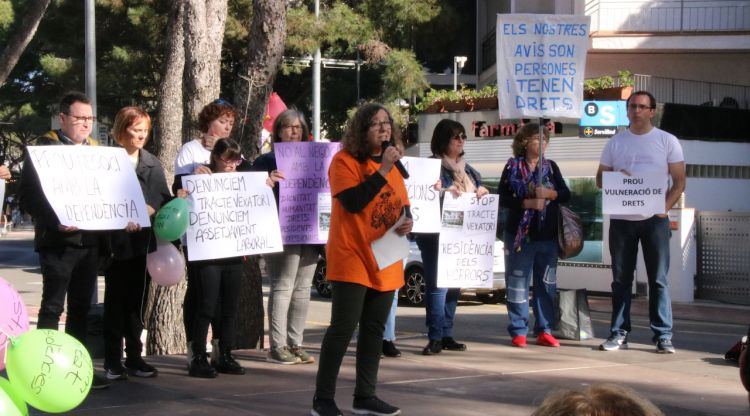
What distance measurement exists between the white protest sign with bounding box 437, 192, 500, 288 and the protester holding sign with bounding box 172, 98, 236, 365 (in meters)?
2.10

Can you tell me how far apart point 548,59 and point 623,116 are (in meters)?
14.2

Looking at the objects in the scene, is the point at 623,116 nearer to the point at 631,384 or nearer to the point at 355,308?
the point at 631,384

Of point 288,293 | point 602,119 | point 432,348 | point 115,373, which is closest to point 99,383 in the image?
point 115,373

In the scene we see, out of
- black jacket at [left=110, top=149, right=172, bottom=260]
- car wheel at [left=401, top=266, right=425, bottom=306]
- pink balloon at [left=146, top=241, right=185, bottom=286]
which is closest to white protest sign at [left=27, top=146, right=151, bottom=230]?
black jacket at [left=110, top=149, right=172, bottom=260]

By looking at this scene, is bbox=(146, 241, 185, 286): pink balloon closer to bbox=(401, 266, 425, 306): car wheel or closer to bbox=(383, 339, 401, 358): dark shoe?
bbox=(383, 339, 401, 358): dark shoe

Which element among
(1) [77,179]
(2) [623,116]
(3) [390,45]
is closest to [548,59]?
(1) [77,179]

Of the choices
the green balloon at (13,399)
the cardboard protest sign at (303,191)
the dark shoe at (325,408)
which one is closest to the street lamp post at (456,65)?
the cardboard protest sign at (303,191)

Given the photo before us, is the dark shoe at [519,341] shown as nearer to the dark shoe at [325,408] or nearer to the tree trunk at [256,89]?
the tree trunk at [256,89]

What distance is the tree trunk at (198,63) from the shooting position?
9.39m

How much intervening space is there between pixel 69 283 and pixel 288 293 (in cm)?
171

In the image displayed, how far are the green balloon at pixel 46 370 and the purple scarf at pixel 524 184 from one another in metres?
4.81

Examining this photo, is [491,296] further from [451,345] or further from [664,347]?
[451,345]

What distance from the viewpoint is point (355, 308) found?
19.8 ft

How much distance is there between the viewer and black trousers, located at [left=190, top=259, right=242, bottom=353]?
7.13m
